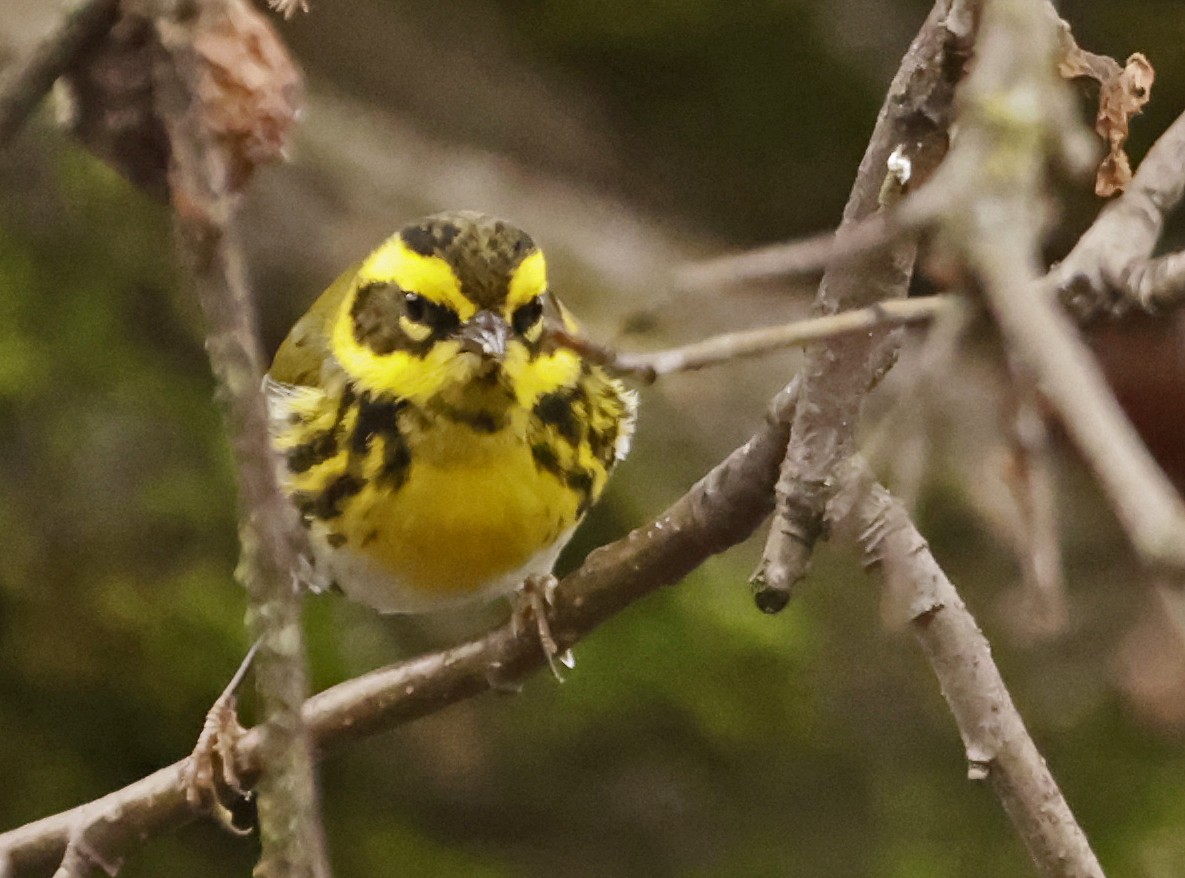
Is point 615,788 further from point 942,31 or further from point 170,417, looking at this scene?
point 942,31

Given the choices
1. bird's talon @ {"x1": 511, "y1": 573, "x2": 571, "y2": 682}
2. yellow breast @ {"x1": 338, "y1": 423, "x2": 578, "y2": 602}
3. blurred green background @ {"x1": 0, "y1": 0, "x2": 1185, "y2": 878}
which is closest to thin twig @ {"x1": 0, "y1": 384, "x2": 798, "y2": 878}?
bird's talon @ {"x1": 511, "y1": 573, "x2": 571, "y2": 682}

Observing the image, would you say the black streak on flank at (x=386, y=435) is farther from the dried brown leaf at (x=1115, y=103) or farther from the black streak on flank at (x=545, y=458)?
the dried brown leaf at (x=1115, y=103)

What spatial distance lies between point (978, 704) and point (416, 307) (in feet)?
1.89

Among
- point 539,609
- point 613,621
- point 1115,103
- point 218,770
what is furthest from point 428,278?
point 613,621

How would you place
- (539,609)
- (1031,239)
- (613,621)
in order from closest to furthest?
(1031,239)
(539,609)
(613,621)

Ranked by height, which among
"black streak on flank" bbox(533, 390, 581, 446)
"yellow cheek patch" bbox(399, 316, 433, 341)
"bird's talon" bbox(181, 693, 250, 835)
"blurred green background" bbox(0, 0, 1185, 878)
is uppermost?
"blurred green background" bbox(0, 0, 1185, 878)

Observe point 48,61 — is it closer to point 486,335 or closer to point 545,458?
point 486,335

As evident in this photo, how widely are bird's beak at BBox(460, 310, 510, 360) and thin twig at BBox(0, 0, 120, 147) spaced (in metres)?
0.75

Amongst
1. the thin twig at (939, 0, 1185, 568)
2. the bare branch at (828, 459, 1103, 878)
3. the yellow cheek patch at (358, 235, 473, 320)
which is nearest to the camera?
the thin twig at (939, 0, 1185, 568)

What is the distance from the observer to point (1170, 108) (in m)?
2.24

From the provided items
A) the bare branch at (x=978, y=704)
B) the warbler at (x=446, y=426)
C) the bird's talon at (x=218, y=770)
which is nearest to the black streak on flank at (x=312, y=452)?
the warbler at (x=446, y=426)

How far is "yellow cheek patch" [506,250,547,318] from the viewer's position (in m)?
1.16

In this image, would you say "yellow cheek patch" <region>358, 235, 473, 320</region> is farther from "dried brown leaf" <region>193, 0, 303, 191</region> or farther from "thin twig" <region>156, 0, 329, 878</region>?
"thin twig" <region>156, 0, 329, 878</region>

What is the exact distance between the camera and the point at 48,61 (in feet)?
1.20
